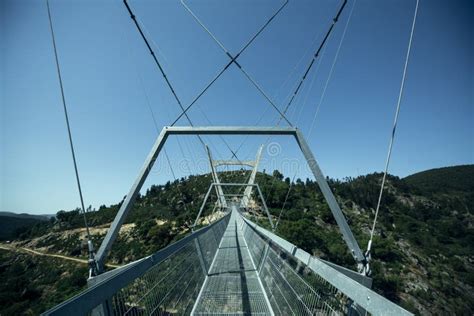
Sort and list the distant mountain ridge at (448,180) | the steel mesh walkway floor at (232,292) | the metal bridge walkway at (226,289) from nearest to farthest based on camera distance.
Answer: the metal bridge walkway at (226,289) < the steel mesh walkway floor at (232,292) < the distant mountain ridge at (448,180)

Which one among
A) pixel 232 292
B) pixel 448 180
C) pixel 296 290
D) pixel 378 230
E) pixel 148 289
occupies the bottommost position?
pixel 378 230


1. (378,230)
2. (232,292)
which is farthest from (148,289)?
(378,230)

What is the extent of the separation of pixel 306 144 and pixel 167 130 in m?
3.37

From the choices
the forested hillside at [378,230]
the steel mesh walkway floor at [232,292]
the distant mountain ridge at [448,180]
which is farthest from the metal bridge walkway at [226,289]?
the distant mountain ridge at [448,180]

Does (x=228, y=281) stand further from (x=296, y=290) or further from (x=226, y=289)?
(x=296, y=290)

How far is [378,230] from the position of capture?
276 feet

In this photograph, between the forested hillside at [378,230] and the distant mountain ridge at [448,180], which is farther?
the distant mountain ridge at [448,180]

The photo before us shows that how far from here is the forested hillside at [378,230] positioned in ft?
177

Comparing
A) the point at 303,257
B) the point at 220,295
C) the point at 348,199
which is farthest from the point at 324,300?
the point at 348,199

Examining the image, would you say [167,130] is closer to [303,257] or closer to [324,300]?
[303,257]

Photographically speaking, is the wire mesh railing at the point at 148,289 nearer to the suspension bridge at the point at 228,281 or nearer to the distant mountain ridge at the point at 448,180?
the suspension bridge at the point at 228,281

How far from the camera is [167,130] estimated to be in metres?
5.92

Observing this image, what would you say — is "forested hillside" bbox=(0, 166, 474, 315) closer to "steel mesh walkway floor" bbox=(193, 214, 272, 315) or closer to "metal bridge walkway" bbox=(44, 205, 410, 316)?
"steel mesh walkway floor" bbox=(193, 214, 272, 315)

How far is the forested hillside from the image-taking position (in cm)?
5394
